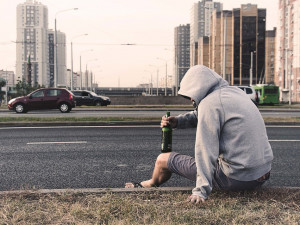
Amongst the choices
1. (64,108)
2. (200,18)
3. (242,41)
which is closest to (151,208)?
(64,108)

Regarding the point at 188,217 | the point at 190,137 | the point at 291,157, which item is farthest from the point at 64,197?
the point at 190,137

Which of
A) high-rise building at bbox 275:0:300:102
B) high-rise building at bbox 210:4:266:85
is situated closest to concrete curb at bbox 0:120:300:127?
high-rise building at bbox 275:0:300:102

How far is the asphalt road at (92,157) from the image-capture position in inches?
203

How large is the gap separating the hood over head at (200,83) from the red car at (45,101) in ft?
64.5

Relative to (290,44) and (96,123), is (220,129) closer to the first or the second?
(96,123)

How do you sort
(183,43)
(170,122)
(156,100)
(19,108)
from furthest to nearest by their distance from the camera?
(183,43) < (156,100) < (19,108) < (170,122)

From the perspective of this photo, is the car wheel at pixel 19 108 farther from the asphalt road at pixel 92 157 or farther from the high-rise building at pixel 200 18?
the high-rise building at pixel 200 18

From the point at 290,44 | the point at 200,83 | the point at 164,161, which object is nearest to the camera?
the point at 200,83

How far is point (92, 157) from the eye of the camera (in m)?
6.89

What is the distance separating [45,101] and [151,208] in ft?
66.2

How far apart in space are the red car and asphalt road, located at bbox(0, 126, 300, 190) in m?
11.7

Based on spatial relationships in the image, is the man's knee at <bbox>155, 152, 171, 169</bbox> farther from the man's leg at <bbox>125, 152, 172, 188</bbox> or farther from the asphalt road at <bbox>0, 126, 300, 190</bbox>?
the asphalt road at <bbox>0, 126, 300, 190</bbox>

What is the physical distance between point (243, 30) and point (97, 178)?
103 metres

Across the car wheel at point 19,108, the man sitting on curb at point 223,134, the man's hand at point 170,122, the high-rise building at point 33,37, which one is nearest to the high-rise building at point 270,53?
the high-rise building at point 33,37
